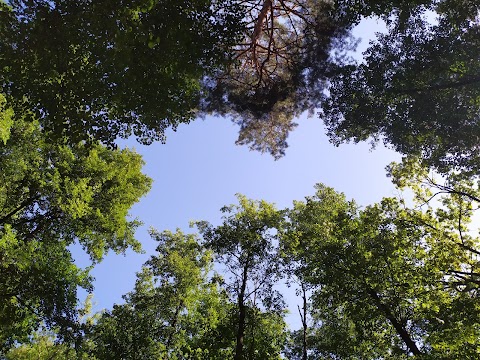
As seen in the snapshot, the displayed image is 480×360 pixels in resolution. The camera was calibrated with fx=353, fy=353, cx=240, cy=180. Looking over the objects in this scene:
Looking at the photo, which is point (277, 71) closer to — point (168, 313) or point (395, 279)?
point (395, 279)

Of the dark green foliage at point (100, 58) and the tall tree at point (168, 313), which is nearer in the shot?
the dark green foliage at point (100, 58)

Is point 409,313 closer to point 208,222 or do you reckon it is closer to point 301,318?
point 301,318

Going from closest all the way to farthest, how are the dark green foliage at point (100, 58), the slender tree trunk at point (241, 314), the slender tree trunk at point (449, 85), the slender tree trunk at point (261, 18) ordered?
the dark green foliage at point (100, 58) < the slender tree trunk at point (449, 85) < the slender tree trunk at point (261, 18) < the slender tree trunk at point (241, 314)

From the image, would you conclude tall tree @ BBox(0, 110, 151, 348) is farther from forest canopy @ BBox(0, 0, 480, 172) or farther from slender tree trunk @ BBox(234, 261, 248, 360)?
slender tree trunk @ BBox(234, 261, 248, 360)

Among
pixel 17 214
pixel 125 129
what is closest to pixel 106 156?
pixel 17 214

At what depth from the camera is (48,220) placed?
16750 millimetres

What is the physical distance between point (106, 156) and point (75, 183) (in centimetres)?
285

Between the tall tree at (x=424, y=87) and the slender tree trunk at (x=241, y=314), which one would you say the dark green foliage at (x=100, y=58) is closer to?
the tall tree at (x=424, y=87)

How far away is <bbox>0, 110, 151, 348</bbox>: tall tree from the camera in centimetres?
1438

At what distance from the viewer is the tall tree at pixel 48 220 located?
47.2 feet

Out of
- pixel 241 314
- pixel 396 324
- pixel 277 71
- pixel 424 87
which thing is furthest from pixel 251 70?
pixel 396 324

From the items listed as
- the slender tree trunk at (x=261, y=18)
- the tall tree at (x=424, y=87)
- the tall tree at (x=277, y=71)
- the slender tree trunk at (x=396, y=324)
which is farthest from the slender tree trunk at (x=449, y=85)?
the slender tree trunk at (x=396, y=324)

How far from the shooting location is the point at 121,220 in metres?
18.0

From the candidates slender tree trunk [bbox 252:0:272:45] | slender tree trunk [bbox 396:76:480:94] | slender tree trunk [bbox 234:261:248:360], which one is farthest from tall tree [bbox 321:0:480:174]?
slender tree trunk [bbox 234:261:248:360]
